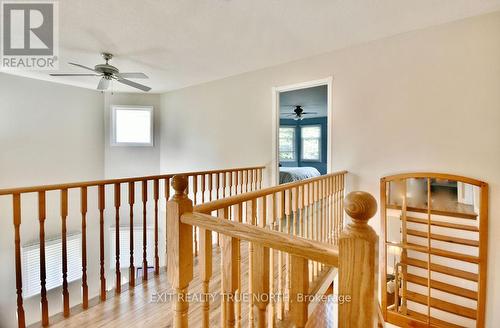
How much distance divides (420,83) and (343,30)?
97cm

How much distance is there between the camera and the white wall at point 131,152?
4969mm

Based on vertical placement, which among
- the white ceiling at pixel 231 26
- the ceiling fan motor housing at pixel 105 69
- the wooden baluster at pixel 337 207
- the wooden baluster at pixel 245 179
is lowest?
the wooden baluster at pixel 337 207

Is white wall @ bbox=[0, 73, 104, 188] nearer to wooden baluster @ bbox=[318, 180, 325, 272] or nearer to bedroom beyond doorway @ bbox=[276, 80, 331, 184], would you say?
wooden baluster @ bbox=[318, 180, 325, 272]

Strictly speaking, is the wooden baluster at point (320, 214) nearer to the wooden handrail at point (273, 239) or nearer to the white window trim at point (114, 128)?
the wooden handrail at point (273, 239)

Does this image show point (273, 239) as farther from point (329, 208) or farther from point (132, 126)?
point (132, 126)

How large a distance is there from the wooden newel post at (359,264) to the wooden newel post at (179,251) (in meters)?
0.57

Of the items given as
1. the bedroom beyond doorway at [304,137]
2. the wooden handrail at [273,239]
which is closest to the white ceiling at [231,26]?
the wooden handrail at [273,239]

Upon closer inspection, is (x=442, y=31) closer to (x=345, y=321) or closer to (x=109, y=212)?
(x=345, y=321)

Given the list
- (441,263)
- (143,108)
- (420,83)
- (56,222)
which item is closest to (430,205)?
(441,263)

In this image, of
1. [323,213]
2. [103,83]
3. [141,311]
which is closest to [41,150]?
[103,83]

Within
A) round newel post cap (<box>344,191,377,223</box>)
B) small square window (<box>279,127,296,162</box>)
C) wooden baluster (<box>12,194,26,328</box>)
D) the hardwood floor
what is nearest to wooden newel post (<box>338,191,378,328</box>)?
round newel post cap (<box>344,191,377,223</box>)

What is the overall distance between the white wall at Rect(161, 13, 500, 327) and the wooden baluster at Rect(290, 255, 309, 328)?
7.80ft

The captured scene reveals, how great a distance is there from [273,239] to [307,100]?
18.7 ft

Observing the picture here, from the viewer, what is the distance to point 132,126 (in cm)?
501
